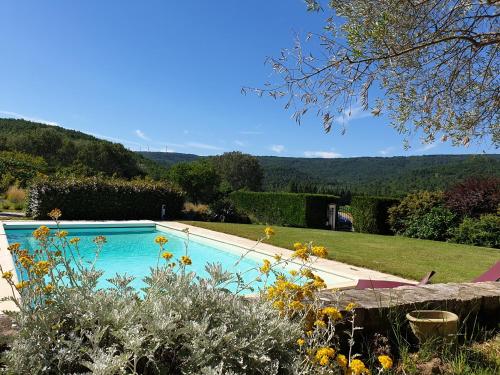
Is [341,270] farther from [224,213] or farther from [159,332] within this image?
[224,213]

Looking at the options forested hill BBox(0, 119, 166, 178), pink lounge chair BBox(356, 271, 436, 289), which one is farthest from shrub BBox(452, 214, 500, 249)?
forested hill BBox(0, 119, 166, 178)

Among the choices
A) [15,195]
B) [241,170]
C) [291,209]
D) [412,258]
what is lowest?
[412,258]

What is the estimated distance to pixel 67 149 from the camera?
46.7 metres

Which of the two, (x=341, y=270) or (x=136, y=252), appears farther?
(x=136, y=252)

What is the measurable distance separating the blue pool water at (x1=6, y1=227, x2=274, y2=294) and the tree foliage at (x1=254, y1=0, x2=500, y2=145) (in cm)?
414

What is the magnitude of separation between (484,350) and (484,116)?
3.58m

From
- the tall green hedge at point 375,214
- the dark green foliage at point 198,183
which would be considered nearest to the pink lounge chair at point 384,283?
the tall green hedge at point 375,214

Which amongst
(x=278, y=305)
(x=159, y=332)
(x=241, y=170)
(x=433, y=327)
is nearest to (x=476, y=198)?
(x=433, y=327)

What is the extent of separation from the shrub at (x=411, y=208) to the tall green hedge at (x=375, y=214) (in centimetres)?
46

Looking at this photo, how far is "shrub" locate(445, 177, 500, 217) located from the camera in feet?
42.5

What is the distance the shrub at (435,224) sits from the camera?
1365cm

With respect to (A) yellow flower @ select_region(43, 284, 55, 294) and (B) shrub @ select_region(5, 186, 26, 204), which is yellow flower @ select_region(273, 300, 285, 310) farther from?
(B) shrub @ select_region(5, 186, 26, 204)

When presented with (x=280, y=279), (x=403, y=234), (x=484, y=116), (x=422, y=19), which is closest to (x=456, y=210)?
(x=403, y=234)

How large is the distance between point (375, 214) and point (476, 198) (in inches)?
153
